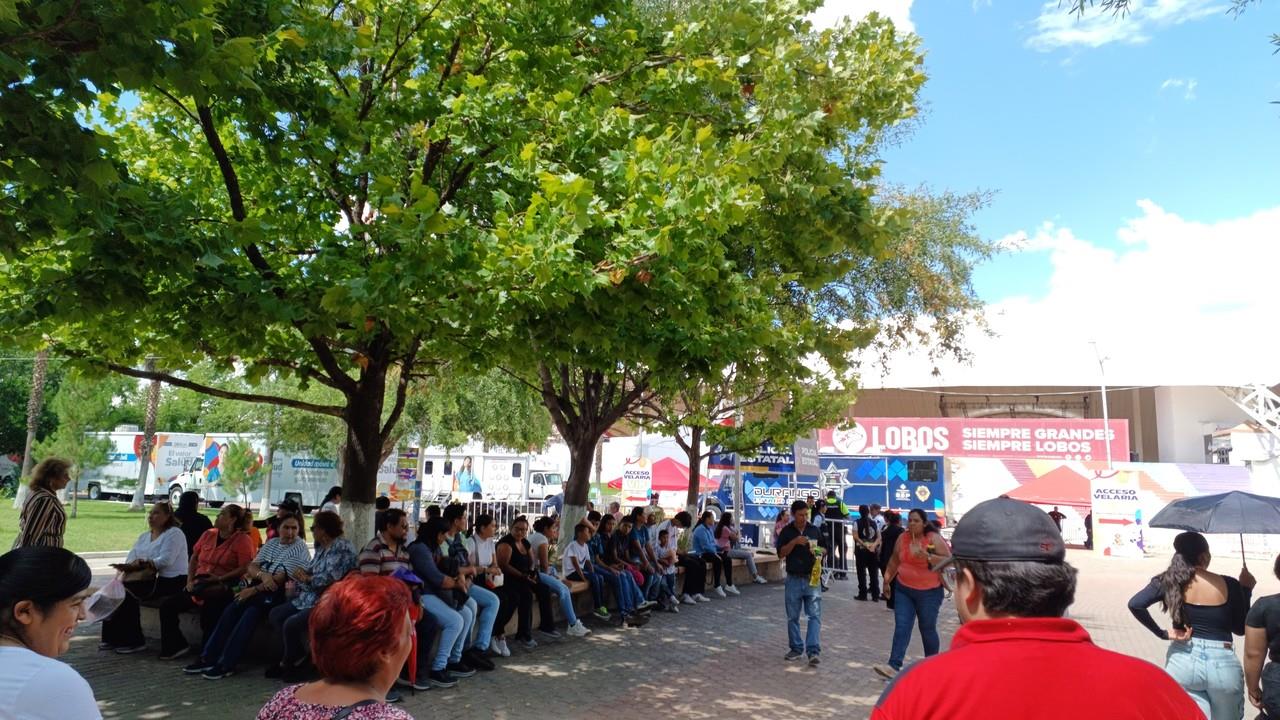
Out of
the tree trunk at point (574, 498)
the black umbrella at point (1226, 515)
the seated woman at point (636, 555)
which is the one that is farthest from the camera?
the tree trunk at point (574, 498)

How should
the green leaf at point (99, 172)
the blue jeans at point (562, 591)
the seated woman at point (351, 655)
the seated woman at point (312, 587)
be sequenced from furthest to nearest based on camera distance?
the blue jeans at point (562, 591)
the seated woman at point (312, 587)
the green leaf at point (99, 172)
the seated woman at point (351, 655)

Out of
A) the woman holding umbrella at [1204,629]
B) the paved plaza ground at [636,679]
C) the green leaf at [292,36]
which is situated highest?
the green leaf at [292,36]

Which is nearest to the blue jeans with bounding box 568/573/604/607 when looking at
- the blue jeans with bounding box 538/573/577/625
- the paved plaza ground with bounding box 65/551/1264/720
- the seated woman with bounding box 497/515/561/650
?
the paved plaza ground with bounding box 65/551/1264/720

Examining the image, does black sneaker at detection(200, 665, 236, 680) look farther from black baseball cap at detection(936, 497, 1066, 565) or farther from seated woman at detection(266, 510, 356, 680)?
black baseball cap at detection(936, 497, 1066, 565)

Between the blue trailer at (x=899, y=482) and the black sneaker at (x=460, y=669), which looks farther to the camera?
the blue trailer at (x=899, y=482)

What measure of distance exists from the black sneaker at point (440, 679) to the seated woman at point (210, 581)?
88.9 inches

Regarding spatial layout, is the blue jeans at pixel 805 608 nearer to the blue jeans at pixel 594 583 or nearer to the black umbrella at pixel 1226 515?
the blue jeans at pixel 594 583

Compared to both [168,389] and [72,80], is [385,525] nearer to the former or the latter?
[72,80]

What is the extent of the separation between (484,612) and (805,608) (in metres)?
3.56

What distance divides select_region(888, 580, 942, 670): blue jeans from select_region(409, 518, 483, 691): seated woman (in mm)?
4185

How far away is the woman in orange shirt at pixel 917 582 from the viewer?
791 cm

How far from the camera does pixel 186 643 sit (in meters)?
8.70

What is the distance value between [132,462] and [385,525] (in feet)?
127

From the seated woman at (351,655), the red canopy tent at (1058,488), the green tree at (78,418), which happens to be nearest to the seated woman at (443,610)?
the seated woman at (351,655)
